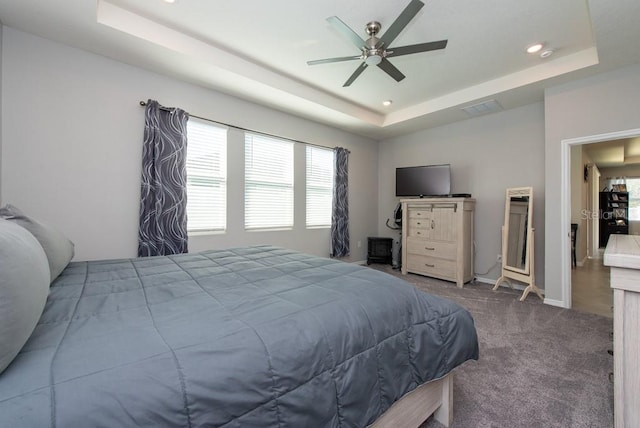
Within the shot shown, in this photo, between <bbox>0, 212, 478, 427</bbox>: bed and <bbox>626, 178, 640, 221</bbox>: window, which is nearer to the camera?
<bbox>0, 212, 478, 427</bbox>: bed

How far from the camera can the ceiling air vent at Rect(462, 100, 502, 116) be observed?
3.70 m

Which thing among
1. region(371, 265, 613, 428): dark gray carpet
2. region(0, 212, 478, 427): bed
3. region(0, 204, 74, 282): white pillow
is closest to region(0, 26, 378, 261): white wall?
region(0, 204, 74, 282): white pillow

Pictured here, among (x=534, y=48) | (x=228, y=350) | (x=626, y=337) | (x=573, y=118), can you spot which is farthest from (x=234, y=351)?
(x=573, y=118)

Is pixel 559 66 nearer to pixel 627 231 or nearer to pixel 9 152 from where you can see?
pixel 9 152

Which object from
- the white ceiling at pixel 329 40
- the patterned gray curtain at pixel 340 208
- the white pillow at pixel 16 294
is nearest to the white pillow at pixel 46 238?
the white pillow at pixel 16 294

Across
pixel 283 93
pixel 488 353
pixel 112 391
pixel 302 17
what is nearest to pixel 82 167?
pixel 283 93

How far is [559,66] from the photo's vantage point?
2932 mm

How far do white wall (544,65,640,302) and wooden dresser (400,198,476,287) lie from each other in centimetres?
95

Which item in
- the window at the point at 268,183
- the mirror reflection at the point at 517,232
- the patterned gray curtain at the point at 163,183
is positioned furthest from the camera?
the window at the point at 268,183

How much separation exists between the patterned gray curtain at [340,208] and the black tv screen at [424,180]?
3.25 ft

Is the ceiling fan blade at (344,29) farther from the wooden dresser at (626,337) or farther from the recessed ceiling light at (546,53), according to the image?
the recessed ceiling light at (546,53)

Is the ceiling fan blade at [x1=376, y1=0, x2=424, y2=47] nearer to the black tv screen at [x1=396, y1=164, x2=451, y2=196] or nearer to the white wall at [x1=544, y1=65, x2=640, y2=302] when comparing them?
the white wall at [x1=544, y1=65, x2=640, y2=302]

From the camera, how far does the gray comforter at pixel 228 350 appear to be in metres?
0.63

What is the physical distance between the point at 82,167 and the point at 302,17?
2494mm
